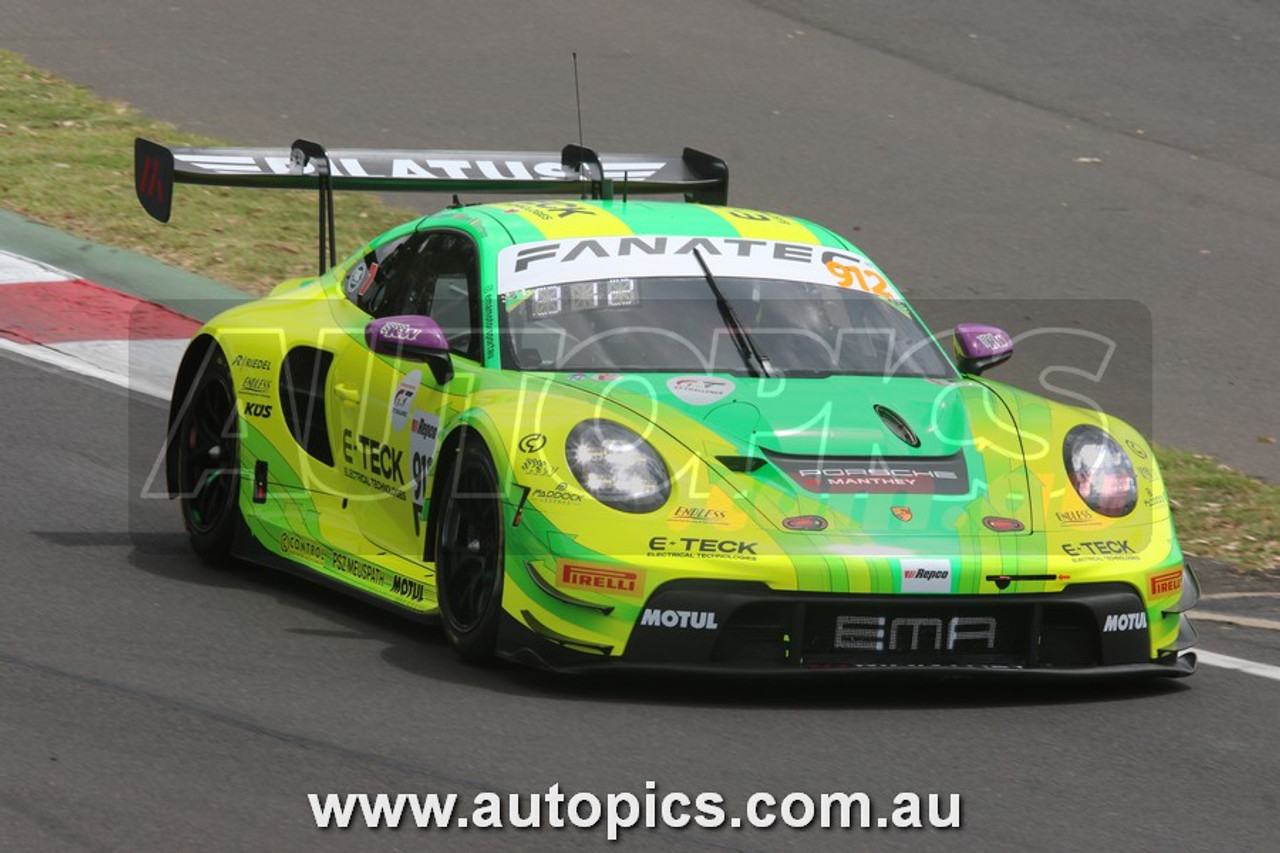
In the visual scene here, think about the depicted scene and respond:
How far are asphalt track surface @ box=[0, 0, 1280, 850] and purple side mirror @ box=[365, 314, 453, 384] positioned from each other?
0.82 metres

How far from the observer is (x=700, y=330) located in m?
6.86

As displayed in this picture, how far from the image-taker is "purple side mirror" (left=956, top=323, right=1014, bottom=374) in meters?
7.19

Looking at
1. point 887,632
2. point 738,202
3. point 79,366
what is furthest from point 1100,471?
point 738,202

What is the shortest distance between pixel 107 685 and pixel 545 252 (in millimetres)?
2058

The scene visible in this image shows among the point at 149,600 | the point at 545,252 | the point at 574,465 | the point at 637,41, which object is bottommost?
the point at 149,600

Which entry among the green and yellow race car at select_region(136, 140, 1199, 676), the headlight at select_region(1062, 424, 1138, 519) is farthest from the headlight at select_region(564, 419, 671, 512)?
the headlight at select_region(1062, 424, 1138, 519)

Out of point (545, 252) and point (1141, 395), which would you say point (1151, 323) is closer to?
point (1141, 395)

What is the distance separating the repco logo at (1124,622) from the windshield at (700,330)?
121 centimetres

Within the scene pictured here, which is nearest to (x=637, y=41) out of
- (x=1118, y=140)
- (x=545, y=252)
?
(x=1118, y=140)

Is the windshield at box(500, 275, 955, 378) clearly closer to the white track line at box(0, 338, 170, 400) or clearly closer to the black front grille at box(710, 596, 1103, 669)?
the black front grille at box(710, 596, 1103, 669)

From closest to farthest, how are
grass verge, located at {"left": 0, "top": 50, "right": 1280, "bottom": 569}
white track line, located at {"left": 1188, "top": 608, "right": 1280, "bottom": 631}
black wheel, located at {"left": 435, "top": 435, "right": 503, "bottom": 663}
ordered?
1. black wheel, located at {"left": 435, "top": 435, "right": 503, "bottom": 663}
2. white track line, located at {"left": 1188, "top": 608, "right": 1280, "bottom": 631}
3. grass verge, located at {"left": 0, "top": 50, "right": 1280, "bottom": 569}

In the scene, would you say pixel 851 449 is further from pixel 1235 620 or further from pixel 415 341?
pixel 1235 620

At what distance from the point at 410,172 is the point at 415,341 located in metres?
1.92

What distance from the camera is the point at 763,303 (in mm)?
7070
